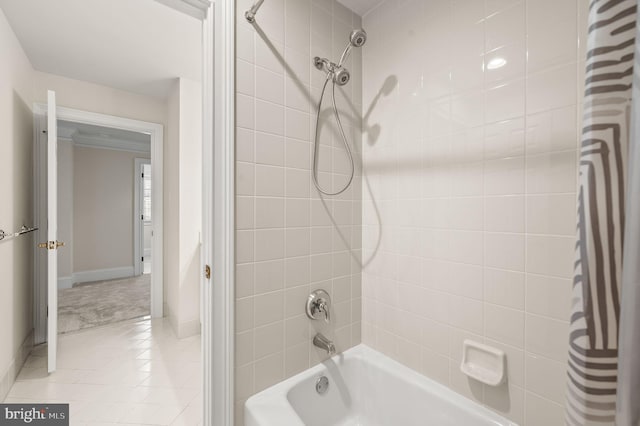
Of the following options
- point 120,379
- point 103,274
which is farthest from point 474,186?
point 103,274

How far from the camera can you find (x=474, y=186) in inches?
44.5

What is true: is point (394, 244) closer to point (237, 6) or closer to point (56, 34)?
point (237, 6)

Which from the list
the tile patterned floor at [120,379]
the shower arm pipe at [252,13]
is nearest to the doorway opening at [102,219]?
the tile patterned floor at [120,379]

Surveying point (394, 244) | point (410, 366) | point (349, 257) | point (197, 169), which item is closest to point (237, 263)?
point (349, 257)

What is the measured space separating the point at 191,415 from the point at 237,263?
125 centimetres

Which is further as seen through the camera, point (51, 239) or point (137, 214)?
point (137, 214)

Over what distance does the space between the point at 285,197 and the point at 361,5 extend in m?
1.16

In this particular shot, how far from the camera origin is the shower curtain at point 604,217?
53cm

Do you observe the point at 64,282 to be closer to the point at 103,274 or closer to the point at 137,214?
the point at 103,274

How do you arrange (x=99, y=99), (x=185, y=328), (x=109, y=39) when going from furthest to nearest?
(x=99, y=99) < (x=185, y=328) < (x=109, y=39)

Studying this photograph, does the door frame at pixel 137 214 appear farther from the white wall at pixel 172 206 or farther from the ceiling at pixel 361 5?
the ceiling at pixel 361 5

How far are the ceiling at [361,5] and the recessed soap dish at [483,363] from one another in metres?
1.74

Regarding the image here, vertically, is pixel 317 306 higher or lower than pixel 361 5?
lower

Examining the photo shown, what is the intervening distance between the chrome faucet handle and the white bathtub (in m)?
0.27
